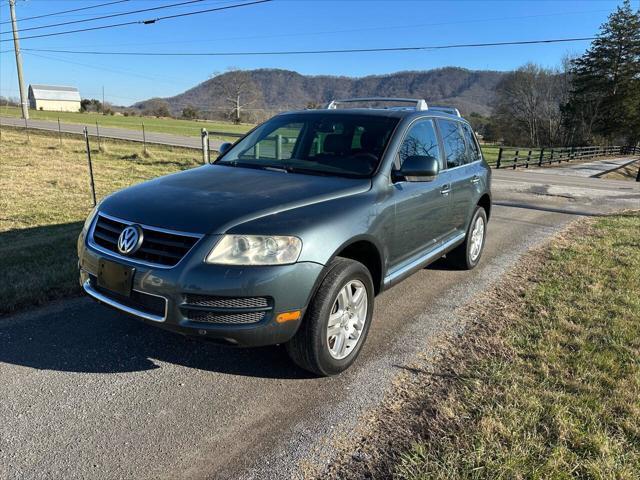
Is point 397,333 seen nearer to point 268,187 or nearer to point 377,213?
point 377,213

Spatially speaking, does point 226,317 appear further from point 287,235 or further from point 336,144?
point 336,144

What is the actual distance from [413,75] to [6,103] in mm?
92765

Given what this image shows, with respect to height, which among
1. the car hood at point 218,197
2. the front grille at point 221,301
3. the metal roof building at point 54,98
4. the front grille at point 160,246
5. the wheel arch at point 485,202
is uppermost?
the metal roof building at point 54,98

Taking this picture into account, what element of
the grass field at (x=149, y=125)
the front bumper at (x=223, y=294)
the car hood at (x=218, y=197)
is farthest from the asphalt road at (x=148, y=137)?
the front bumper at (x=223, y=294)

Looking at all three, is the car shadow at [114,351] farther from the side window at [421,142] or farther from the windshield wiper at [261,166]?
the side window at [421,142]

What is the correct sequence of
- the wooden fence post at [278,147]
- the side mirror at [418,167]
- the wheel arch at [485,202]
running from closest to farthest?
the side mirror at [418,167] < the wooden fence post at [278,147] < the wheel arch at [485,202]

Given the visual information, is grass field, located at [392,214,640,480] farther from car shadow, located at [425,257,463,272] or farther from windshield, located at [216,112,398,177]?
windshield, located at [216,112,398,177]

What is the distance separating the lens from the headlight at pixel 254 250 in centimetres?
266

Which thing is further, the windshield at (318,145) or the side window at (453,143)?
the side window at (453,143)

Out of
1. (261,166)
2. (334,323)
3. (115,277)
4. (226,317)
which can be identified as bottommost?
(334,323)

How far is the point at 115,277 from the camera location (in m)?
2.90

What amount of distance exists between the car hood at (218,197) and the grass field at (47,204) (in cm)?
190

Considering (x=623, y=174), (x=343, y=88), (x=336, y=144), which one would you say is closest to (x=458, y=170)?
(x=336, y=144)

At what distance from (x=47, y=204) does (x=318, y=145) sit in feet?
24.0
